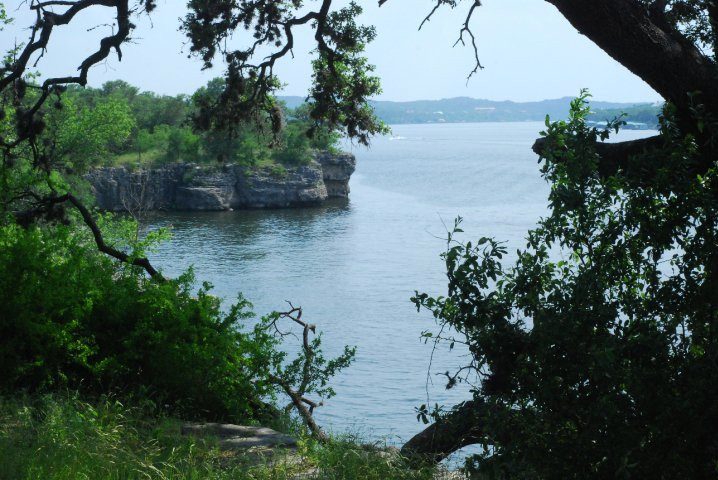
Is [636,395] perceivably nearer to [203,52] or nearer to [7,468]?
[7,468]

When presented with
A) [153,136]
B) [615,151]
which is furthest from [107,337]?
[153,136]

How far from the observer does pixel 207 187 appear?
7256cm

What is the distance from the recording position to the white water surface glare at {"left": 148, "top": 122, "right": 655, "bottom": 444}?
85.4 feet

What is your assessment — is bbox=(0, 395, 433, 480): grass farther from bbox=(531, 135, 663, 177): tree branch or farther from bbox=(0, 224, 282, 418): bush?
bbox=(531, 135, 663, 177): tree branch

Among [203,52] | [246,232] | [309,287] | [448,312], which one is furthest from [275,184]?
[448,312]

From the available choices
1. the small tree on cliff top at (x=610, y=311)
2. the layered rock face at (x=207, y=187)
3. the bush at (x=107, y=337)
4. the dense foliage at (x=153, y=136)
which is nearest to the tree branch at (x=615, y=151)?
the small tree on cliff top at (x=610, y=311)

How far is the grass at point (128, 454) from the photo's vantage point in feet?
15.4

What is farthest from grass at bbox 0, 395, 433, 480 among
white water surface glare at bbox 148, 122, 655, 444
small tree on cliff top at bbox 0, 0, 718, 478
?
white water surface glare at bbox 148, 122, 655, 444

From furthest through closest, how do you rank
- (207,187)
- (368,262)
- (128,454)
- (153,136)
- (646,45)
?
(153,136) < (207,187) < (368,262) < (646,45) < (128,454)

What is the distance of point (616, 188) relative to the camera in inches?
176

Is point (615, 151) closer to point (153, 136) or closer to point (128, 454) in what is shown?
point (128, 454)

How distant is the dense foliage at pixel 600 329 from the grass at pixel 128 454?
0.67 meters

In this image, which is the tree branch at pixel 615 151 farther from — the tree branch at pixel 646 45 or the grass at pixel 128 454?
the grass at pixel 128 454

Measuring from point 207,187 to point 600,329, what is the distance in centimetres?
6974
